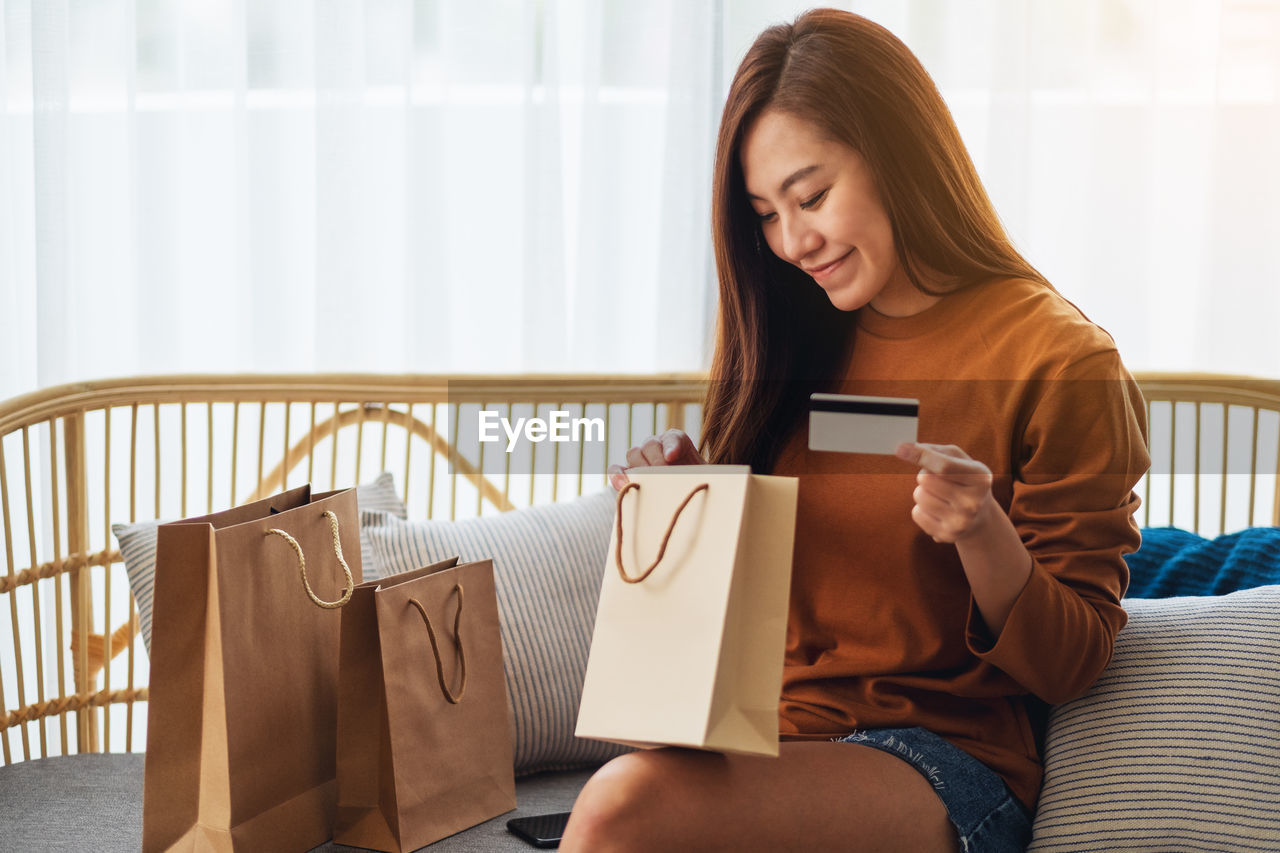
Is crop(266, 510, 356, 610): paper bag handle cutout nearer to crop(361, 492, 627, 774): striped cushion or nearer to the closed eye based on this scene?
crop(361, 492, 627, 774): striped cushion

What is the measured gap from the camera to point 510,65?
1701 mm

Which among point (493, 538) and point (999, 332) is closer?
point (999, 332)

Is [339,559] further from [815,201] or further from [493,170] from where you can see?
[493,170]

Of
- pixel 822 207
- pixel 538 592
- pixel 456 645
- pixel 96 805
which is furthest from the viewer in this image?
pixel 538 592

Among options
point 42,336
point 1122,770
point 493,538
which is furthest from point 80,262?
point 1122,770

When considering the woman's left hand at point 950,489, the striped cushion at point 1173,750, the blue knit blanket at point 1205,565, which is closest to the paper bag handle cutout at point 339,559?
the woman's left hand at point 950,489

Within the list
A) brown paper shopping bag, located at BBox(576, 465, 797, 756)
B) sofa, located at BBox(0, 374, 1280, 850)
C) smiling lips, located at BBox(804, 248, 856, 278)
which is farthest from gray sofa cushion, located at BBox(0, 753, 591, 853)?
smiling lips, located at BBox(804, 248, 856, 278)

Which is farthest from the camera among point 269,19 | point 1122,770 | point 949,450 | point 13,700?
point 13,700

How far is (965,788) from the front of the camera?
0.91 metres

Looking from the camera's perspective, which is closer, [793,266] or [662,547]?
[662,547]

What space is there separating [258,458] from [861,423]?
109 cm

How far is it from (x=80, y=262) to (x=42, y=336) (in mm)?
129

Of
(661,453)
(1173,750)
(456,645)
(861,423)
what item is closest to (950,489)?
(861,423)

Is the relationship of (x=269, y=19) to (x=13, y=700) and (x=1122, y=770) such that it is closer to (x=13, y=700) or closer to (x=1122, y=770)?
(x=13, y=700)
